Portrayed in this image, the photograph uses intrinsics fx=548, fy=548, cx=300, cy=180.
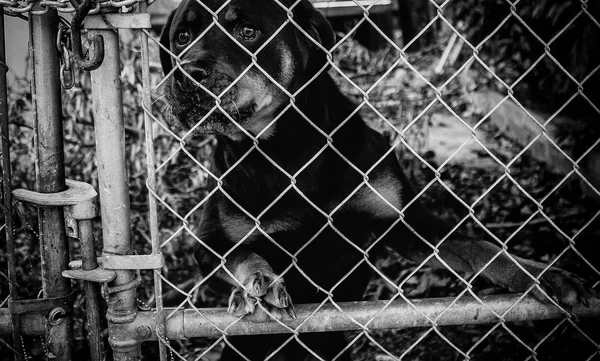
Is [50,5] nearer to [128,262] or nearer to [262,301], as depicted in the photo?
[128,262]

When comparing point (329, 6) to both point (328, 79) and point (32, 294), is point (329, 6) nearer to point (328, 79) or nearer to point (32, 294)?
point (328, 79)

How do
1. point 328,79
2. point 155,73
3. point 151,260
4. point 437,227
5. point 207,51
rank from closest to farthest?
point 151,260
point 207,51
point 437,227
point 328,79
point 155,73

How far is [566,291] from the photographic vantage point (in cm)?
160

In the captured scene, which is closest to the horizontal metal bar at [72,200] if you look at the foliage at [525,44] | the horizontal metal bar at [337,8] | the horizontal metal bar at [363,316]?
the horizontal metal bar at [363,316]

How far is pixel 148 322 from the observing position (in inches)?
55.3

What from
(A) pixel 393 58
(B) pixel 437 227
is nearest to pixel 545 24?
(A) pixel 393 58

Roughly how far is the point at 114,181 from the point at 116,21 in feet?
1.25

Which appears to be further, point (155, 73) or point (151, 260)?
point (155, 73)

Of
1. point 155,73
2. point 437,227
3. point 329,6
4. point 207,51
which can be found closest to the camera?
point 207,51

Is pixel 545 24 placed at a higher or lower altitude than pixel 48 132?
higher

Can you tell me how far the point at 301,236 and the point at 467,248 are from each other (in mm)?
800

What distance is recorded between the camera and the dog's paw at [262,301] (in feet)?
4.93

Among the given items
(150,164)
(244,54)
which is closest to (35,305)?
(150,164)

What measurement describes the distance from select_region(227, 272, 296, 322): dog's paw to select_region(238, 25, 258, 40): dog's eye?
46.9 inches
